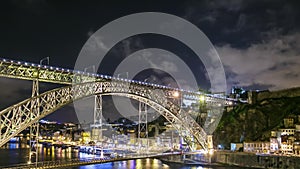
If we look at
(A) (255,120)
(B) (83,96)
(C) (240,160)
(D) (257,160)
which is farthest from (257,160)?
(B) (83,96)

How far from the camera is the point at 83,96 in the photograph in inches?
1164

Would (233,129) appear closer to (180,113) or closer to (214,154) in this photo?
(214,154)

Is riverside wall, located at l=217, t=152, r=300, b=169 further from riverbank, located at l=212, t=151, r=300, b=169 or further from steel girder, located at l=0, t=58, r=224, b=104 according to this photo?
steel girder, located at l=0, t=58, r=224, b=104

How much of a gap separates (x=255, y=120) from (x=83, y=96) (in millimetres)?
39025

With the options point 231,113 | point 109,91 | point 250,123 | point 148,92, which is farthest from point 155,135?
point 109,91

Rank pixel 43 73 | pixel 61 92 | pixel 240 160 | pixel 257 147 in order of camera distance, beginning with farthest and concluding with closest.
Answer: pixel 257 147 < pixel 240 160 < pixel 61 92 < pixel 43 73

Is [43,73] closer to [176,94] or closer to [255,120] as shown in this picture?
[176,94]

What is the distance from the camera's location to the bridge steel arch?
23.6m

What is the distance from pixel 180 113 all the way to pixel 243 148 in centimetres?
1548

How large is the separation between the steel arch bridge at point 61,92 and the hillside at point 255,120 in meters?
15.6

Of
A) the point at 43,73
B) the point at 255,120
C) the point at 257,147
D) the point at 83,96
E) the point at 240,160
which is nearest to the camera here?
the point at 43,73

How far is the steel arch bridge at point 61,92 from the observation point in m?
23.8

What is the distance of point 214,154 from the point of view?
44562 millimetres

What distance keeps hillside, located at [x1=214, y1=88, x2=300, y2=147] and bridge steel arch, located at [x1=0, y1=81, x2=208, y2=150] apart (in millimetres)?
11300
